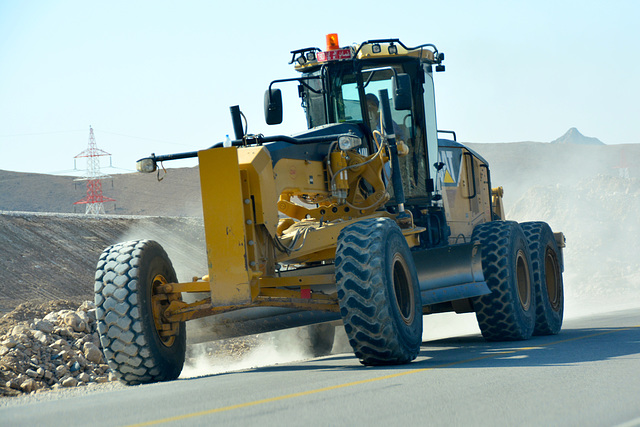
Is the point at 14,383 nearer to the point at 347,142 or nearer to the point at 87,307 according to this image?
the point at 87,307

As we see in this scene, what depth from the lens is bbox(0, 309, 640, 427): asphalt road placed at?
5.62m

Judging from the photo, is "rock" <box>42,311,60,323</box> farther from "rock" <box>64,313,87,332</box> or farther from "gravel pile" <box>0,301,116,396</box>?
"rock" <box>64,313,87,332</box>

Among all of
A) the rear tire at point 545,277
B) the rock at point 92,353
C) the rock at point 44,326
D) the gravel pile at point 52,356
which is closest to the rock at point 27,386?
the gravel pile at point 52,356

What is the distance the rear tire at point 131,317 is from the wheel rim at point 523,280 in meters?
Answer: 6.24

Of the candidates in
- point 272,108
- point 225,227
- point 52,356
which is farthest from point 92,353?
point 225,227

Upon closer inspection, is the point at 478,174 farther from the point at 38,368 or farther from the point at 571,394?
the point at 571,394

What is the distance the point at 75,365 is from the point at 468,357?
5990 millimetres

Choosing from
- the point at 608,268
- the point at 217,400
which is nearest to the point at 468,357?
the point at 217,400

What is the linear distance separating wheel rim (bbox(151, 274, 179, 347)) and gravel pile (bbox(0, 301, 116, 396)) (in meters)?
2.90

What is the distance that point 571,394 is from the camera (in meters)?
6.38

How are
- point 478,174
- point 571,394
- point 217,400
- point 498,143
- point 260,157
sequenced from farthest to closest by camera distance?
point 498,143 → point 478,174 → point 260,157 → point 217,400 → point 571,394

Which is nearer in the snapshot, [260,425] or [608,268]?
[260,425]

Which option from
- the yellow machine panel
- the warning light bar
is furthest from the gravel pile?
the warning light bar

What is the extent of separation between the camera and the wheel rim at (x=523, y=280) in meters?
13.3
